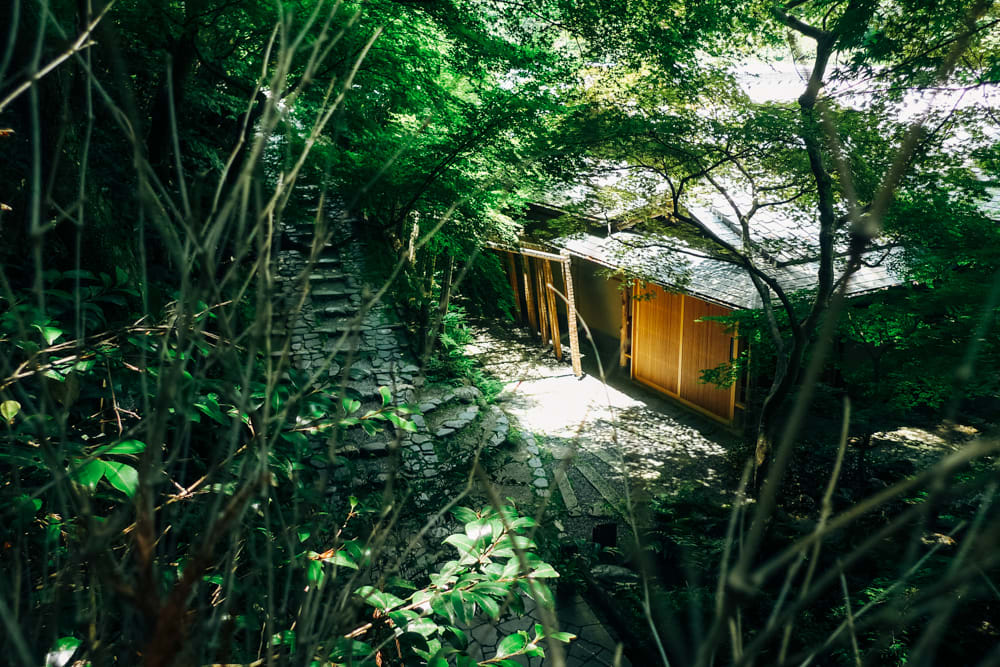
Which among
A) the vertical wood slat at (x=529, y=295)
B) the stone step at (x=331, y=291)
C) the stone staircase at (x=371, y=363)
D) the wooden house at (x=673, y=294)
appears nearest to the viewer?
the stone staircase at (x=371, y=363)

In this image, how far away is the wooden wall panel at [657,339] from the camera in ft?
35.9

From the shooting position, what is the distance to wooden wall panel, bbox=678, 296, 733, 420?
977cm

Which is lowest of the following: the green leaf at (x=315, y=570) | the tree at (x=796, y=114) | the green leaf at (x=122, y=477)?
the green leaf at (x=315, y=570)

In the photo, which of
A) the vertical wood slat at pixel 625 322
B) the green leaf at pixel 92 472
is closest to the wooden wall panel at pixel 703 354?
the vertical wood slat at pixel 625 322

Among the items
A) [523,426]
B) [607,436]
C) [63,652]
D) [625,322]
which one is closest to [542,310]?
[625,322]

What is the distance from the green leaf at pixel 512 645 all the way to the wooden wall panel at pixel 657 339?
951 cm

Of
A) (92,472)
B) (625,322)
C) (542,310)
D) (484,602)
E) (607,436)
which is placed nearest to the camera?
(92,472)

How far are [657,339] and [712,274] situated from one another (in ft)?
7.91

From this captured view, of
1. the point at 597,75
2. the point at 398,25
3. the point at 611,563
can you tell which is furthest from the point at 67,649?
the point at 597,75

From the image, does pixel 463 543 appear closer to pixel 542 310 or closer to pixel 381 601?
pixel 381 601

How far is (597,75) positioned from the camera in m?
6.38

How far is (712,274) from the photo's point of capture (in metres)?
9.27

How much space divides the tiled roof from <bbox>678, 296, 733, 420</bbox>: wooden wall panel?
705 mm

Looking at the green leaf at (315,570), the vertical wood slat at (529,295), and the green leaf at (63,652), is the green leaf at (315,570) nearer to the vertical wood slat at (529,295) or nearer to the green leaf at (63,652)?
the green leaf at (63,652)
